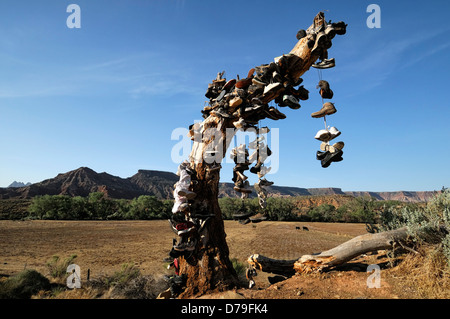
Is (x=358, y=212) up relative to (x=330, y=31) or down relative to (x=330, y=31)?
→ down

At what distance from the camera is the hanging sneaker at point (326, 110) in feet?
12.8

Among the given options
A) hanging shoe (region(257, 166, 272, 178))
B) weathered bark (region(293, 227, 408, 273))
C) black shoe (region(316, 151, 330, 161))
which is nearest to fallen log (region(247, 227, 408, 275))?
weathered bark (region(293, 227, 408, 273))

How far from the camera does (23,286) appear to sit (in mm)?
6730

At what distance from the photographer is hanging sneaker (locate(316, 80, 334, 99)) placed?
4.17 m

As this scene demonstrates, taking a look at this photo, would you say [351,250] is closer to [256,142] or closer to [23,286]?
[256,142]

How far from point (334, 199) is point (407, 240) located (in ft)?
319

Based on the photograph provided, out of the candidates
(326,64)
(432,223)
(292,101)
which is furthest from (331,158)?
(432,223)

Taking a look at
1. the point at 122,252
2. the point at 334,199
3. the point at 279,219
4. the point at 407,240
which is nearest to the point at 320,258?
the point at 407,240

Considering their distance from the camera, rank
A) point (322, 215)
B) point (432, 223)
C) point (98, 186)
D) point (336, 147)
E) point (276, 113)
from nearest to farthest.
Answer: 1. point (336, 147)
2. point (432, 223)
3. point (276, 113)
4. point (322, 215)
5. point (98, 186)

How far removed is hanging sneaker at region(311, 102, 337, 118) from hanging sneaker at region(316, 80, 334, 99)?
0.32m

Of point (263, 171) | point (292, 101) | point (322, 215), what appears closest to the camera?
point (292, 101)

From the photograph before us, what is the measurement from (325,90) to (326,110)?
1.52ft
